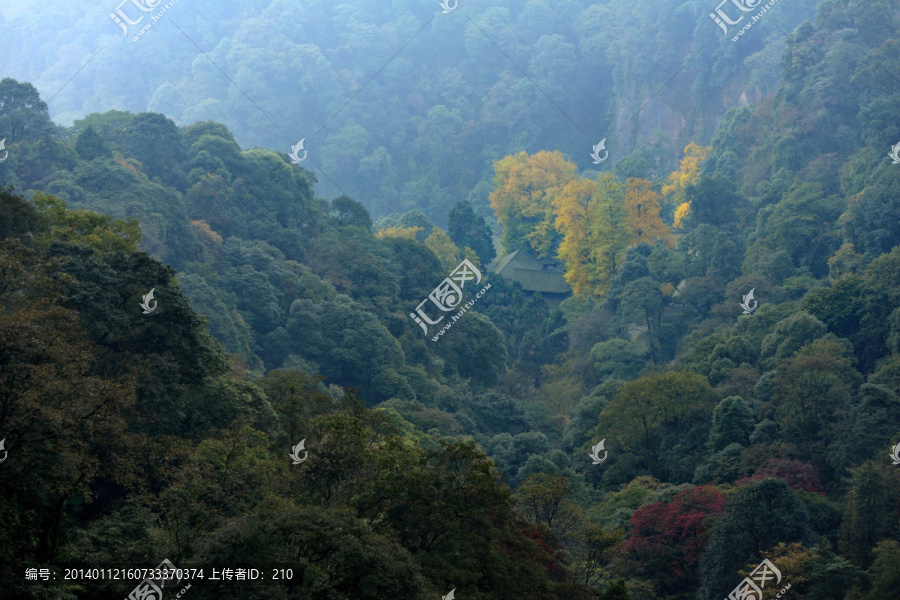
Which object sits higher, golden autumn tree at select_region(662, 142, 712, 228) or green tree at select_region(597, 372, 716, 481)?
golden autumn tree at select_region(662, 142, 712, 228)

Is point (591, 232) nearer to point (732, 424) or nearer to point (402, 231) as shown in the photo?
point (402, 231)

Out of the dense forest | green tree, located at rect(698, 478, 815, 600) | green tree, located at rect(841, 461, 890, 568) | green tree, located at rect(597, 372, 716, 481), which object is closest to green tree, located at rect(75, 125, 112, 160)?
the dense forest

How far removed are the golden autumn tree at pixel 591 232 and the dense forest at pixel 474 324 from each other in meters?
0.20

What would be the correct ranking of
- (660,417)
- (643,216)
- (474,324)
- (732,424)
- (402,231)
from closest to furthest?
(732,424) < (660,417) < (474,324) < (643,216) < (402,231)

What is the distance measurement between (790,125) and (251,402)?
3783 cm

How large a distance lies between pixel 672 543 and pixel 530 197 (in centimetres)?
3543

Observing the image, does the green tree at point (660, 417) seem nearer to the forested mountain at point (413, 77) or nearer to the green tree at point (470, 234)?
the green tree at point (470, 234)

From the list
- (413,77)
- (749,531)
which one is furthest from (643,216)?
(413,77)

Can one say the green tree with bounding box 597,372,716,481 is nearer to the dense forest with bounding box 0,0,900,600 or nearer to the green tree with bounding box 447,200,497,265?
the dense forest with bounding box 0,0,900,600

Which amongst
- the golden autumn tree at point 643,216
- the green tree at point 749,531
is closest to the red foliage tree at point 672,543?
the green tree at point 749,531

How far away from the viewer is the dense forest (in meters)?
14.6

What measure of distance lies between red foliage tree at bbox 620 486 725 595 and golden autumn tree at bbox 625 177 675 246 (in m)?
26.8

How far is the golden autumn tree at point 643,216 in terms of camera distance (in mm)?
48594

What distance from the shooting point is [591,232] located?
49156mm
